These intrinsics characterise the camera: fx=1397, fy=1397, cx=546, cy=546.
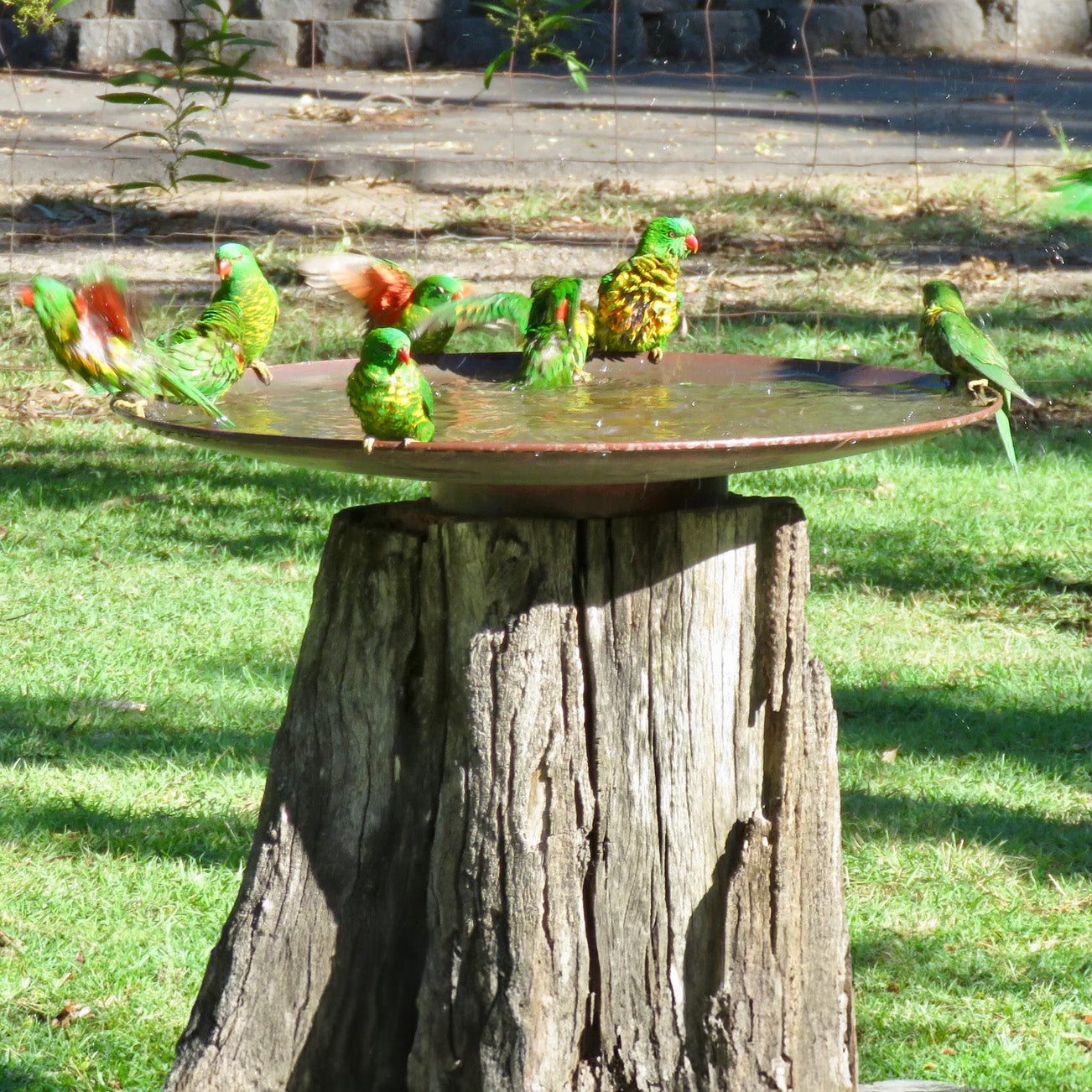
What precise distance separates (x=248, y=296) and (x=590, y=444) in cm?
125

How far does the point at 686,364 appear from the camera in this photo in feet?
9.55

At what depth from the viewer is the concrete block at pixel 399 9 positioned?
15.8 m

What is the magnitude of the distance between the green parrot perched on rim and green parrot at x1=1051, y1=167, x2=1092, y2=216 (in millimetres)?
1431

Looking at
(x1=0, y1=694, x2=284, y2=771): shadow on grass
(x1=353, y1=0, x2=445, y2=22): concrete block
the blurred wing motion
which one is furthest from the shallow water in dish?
(x1=353, y1=0, x2=445, y2=22): concrete block

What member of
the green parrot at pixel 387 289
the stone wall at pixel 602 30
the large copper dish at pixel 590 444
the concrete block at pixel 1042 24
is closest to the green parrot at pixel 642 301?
the large copper dish at pixel 590 444

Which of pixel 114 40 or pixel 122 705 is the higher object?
pixel 114 40

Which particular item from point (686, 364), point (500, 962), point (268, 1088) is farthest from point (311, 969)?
point (686, 364)

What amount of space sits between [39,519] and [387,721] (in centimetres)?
419

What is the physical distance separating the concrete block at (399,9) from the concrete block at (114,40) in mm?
2258

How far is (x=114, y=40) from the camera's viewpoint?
14875 mm

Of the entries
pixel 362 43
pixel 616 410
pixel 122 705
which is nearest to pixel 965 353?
Result: pixel 616 410

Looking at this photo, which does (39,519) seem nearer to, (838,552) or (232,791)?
(232,791)

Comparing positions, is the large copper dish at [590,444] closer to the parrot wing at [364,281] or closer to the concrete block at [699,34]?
the parrot wing at [364,281]

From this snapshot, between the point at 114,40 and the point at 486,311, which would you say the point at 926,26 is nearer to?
the point at 114,40
